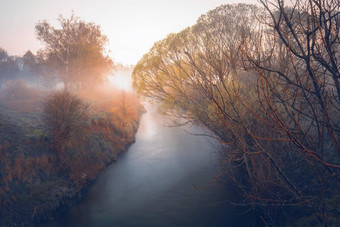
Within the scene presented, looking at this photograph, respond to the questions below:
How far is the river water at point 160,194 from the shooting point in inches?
339

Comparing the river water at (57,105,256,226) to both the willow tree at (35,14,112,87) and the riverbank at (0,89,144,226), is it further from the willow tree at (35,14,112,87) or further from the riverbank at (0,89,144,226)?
the willow tree at (35,14,112,87)

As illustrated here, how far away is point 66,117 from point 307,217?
1314cm

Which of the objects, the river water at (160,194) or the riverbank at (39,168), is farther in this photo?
the river water at (160,194)

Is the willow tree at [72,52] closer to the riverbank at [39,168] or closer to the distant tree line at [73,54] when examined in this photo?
the distant tree line at [73,54]

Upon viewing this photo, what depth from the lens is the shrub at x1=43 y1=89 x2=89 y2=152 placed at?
1184 cm

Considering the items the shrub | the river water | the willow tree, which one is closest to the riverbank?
the shrub

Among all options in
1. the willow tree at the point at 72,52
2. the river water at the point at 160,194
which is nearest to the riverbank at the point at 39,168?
the river water at the point at 160,194

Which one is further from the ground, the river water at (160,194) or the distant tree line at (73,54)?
the distant tree line at (73,54)

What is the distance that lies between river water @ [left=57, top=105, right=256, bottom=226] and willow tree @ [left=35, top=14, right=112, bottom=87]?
1731cm

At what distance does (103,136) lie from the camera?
15.5 metres

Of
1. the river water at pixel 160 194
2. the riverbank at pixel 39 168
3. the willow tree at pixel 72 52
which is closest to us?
the riverbank at pixel 39 168

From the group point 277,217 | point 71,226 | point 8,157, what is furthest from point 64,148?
point 277,217

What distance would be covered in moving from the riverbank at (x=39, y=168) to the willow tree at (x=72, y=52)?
13.0 m

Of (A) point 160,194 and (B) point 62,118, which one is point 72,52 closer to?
(B) point 62,118
